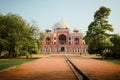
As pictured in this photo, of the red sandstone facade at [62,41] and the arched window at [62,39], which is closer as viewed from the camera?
the red sandstone facade at [62,41]

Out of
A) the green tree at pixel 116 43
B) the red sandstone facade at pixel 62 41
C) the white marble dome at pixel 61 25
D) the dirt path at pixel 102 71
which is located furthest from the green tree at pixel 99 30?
the white marble dome at pixel 61 25

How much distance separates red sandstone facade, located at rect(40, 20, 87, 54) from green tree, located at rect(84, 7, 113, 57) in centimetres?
5674

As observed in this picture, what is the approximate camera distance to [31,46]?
1716 inches

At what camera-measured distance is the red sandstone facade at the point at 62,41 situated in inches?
3887

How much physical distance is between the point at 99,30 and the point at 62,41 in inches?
2702

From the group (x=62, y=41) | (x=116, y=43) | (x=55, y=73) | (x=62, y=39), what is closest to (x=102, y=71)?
(x=55, y=73)

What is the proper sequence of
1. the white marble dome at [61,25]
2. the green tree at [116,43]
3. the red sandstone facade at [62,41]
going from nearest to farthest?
the green tree at [116,43]
the red sandstone facade at [62,41]
the white marble dome at [61,25]

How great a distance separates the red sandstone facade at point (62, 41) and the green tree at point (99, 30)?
2234 inches

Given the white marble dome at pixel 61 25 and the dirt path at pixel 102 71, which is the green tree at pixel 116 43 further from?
the white marble dome at pixel 61 25

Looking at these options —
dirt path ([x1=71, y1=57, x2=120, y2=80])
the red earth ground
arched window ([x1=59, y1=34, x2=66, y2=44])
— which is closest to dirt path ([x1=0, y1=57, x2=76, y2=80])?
the red earth ground

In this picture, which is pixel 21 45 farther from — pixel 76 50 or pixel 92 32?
pixel 76 50

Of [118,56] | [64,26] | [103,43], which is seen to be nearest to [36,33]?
[103,43]

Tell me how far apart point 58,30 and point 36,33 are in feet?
194

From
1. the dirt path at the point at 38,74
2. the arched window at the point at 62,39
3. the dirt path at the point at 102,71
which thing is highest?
the arched window at the point at 62,39
